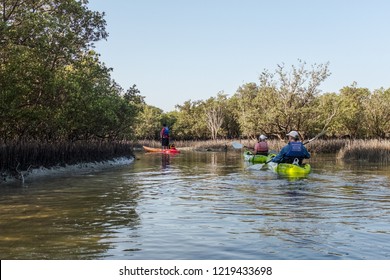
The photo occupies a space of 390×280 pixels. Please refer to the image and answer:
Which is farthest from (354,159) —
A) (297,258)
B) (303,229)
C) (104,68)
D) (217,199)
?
(297,258)

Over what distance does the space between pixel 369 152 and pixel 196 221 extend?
22.5 metres

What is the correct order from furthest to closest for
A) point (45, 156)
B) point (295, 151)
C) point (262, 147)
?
1. point (262, 147)
2. point (45, 156)
3. point (295, 151)

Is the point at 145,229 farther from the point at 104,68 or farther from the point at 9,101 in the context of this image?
the point at 104,68

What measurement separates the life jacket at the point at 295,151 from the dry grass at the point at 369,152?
12.5 metres

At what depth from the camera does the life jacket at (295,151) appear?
16.4 metres

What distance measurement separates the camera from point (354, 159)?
28969 mm

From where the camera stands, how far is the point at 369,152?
27.8 m

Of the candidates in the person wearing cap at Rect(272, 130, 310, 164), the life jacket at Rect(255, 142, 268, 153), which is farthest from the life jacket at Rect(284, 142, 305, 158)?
the life jacket at Rect(255, 142, 268, 153)

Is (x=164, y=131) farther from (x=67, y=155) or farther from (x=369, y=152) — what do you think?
(x=67, y=155)

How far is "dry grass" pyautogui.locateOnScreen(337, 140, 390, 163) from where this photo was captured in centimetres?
2692

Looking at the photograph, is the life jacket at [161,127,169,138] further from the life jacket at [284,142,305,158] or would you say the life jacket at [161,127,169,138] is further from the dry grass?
the life jacket at [284,142,305,158]

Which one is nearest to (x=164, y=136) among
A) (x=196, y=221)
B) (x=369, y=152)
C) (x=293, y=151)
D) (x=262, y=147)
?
(x=262, y=147)

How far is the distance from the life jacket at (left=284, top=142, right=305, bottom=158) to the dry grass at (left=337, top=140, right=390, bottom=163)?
494 inches
